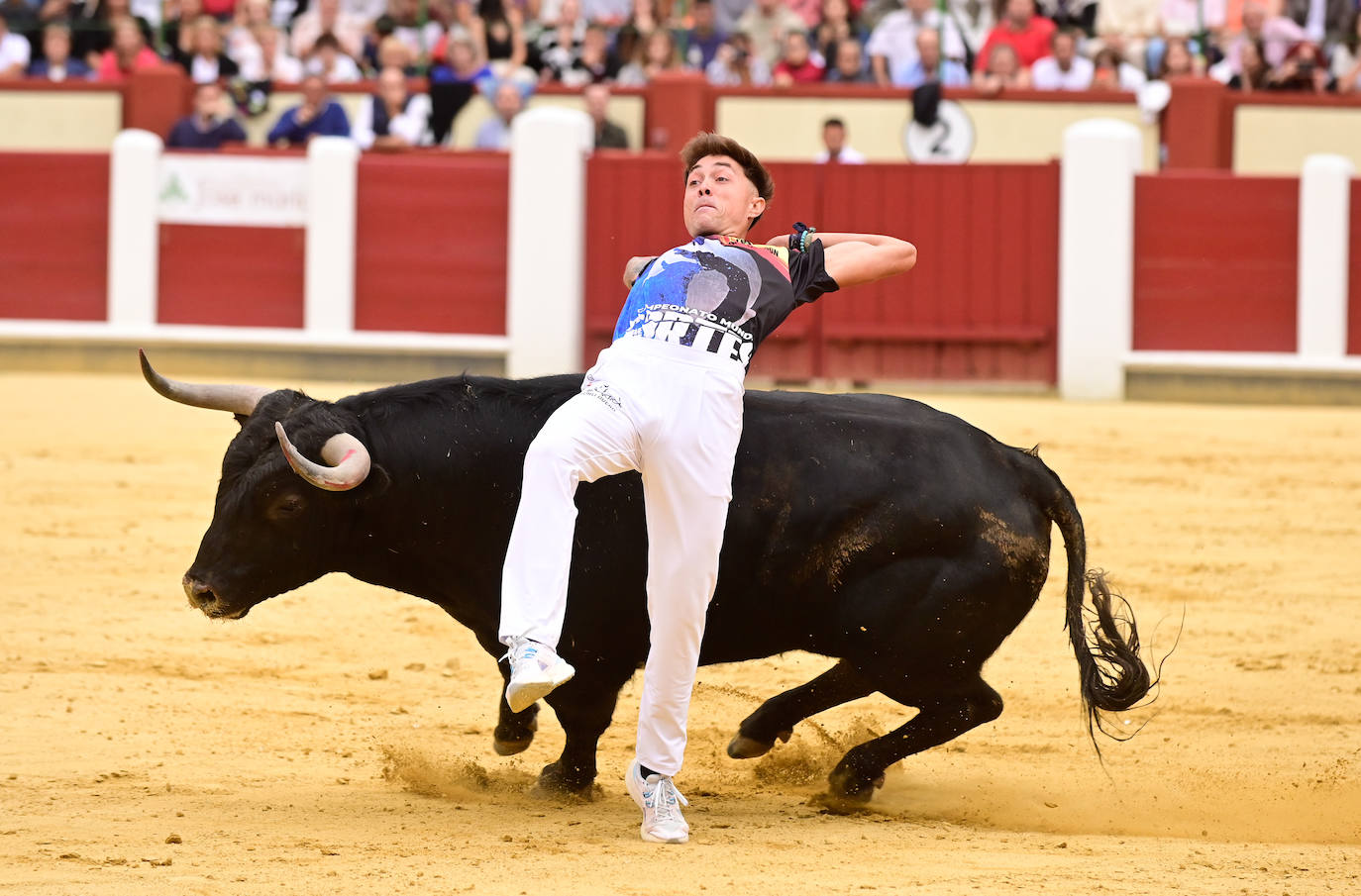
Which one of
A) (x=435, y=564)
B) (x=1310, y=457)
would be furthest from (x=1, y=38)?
(x=435, y=564)

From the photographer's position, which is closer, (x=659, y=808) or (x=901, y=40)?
(x=659, y=808)

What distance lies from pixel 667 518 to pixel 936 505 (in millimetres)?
629

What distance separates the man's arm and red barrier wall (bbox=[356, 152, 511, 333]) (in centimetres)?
895

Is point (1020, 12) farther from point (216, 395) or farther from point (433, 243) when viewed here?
point (216, 395)

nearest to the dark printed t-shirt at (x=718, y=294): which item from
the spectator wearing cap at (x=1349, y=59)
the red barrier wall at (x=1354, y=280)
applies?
the red barrier wall at (x=1354, y=280)

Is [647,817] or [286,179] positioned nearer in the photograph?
[647,817]

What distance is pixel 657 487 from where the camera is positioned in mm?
3561

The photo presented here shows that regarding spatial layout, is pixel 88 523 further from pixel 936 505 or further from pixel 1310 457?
pixel 1310 457

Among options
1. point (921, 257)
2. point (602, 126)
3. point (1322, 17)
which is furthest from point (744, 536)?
point (1322, 17)

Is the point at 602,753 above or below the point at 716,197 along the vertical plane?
below

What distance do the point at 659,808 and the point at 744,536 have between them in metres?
0.60

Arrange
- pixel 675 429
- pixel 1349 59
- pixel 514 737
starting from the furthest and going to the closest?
pixel 1349 59
pixel 514 737
pixel 675 429

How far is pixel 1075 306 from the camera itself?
12273mm

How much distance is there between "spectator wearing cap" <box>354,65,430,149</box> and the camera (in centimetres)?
1291
